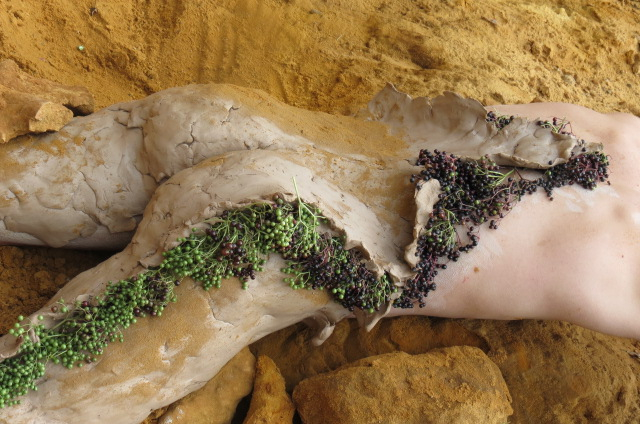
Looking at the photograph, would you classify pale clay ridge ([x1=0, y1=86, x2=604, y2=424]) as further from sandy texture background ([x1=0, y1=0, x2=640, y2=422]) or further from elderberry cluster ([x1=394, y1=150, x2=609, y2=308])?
sandy texture background ([x1=0, y1=0, x2=640, y2=422])

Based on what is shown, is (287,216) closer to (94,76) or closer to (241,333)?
(241,333)

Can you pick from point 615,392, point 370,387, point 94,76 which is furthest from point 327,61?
point 615,392

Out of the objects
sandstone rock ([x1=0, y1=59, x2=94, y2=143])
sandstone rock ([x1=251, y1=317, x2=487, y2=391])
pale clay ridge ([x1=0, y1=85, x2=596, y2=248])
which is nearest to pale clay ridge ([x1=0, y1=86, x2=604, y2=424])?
pale clay ridge ([x1=0, y1=85, x2=596, y2=248])

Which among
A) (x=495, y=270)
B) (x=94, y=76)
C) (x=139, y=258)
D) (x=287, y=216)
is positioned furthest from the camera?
(x=94, y=76)

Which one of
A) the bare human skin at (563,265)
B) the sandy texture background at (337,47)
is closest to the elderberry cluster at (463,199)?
the bare human skin at (563,265)

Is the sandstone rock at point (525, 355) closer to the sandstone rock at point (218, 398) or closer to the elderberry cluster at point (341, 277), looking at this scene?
the sandstone rock at point (218, 398)

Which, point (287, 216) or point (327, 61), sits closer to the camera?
A: point (287, 216)

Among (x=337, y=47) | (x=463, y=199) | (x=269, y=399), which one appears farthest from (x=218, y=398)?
(x=337, y=47)
